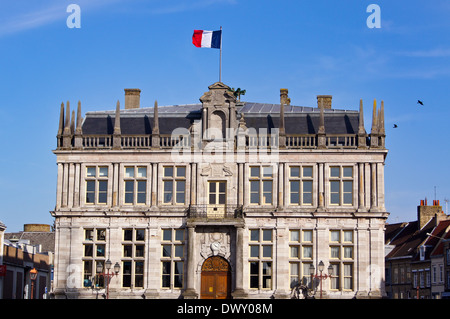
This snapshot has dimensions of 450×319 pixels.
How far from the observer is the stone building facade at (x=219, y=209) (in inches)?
1850

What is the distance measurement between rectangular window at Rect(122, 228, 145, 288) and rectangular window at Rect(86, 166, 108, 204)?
267cm

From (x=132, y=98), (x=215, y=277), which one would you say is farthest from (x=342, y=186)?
(x=132, y=98)

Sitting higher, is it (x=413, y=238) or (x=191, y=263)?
(x=413, y=238)

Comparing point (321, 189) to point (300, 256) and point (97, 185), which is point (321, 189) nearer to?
point (300, 256)

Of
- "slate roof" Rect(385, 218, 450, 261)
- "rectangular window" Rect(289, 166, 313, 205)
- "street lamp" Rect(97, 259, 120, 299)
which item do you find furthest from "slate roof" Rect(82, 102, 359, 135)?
"slate roof" Rect(385, 218, 450, 261)

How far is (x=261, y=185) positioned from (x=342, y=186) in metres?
4.66

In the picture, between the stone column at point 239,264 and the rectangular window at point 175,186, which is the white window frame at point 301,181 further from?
the rectangular window at point 175,186

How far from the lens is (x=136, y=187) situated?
159 ft

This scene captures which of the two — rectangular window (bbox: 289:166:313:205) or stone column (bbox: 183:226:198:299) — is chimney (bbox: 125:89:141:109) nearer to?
stone column (bbox: 183:226:198:299)

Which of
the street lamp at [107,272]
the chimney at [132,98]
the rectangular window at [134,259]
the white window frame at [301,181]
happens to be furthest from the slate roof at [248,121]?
the street lamp at [107,272]

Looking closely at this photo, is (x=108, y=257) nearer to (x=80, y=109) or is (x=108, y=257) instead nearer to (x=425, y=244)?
(x=80, y=109)

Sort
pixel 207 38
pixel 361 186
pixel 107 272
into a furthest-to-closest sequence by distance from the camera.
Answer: pixel 207 38
pixel 361 186
pixel 107 272

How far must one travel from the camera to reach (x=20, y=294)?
6912 cm

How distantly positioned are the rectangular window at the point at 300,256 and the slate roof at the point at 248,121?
6397mm
